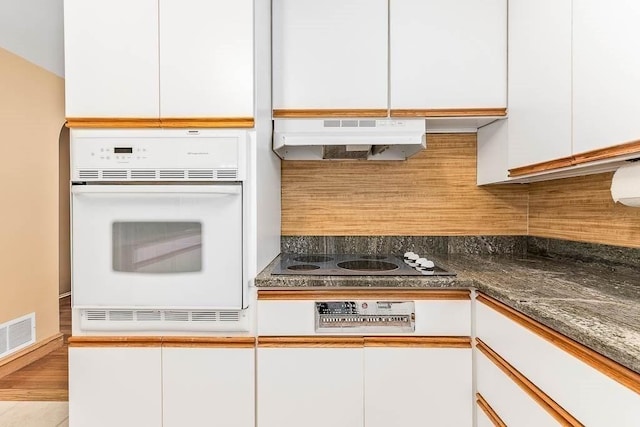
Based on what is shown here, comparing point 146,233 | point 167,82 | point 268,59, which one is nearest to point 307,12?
point 268,59

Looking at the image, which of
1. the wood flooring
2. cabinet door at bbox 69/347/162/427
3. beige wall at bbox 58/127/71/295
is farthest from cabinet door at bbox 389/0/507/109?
beige wall at bbox 58/127/71/295

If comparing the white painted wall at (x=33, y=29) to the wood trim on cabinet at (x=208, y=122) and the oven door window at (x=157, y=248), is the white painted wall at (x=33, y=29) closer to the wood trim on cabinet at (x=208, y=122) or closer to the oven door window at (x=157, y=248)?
the wood trim on cabinet at (x=208, y=122)

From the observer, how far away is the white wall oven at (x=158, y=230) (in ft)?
5.00

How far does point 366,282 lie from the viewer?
4.97 feet

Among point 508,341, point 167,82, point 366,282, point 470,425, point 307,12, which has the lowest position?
point 470,425

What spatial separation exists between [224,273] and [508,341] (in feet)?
3.37

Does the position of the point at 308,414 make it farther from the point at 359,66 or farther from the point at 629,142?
the point at 359,66

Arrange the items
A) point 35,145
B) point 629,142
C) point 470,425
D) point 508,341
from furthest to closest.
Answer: point 35,145 < point 470,425 < point 508,341 < point 629,142

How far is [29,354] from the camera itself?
301cm

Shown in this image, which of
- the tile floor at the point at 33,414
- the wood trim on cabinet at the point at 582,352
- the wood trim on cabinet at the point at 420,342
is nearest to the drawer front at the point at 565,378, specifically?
the wood trim on cabinet at the point at 582,352

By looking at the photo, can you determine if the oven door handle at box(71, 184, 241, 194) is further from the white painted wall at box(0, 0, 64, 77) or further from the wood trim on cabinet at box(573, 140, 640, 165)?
the white painted wall at box(0, 0, 64, 77)

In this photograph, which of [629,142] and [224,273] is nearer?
[629,142]

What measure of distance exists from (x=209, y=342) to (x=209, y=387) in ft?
0.57

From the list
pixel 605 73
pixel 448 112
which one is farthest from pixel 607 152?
pixel 448 112
